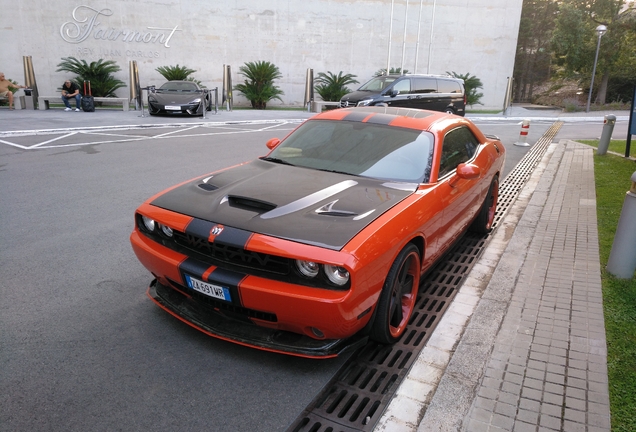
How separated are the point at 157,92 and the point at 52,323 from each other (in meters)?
15.9

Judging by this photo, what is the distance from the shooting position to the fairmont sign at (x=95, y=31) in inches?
874

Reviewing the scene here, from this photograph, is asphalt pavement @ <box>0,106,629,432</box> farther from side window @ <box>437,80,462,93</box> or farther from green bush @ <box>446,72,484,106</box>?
green bush @ <box>446,72,484,106</box>

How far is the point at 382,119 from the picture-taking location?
4.63m

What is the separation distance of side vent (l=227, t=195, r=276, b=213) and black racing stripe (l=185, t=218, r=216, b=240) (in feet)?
0.92

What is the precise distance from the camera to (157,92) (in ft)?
58.6

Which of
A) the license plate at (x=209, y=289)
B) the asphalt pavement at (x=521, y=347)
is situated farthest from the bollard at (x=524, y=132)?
the license plate at (x=209, y=289)

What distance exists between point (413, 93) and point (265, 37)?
35.9 feet

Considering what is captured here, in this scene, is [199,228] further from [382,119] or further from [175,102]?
[175,102]

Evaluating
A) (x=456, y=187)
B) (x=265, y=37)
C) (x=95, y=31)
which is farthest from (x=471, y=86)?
(x=456, y=187)

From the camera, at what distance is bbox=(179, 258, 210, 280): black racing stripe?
3025 mm

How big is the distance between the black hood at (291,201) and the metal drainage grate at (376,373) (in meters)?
0.92

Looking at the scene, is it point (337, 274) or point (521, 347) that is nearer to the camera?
point (337, 274)

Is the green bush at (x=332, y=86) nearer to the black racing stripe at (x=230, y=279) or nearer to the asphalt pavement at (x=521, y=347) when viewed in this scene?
the asphalt pavement at (x=521, y=347)

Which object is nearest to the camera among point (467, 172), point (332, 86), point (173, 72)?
point (467, 172)
